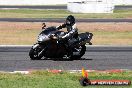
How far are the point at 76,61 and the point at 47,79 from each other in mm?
5173

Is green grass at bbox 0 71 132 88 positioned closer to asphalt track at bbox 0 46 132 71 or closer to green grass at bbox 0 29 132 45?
asphalt track at bbox 0 46 132 71

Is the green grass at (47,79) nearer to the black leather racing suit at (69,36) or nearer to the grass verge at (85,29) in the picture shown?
the black leather racing suit at (69,36)

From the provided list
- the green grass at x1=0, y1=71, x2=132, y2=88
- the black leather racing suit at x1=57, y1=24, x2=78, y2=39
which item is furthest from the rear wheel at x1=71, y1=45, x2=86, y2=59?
the green grass at x1=0, y1=71, x2=132, y2=88

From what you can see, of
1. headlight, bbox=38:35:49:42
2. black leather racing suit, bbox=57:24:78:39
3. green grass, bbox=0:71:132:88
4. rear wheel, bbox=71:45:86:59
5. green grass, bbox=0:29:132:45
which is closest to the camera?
green grass, bbox=0:71:132:88

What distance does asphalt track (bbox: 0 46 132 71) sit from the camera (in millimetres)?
14531

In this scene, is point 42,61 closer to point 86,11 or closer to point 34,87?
point 34,87

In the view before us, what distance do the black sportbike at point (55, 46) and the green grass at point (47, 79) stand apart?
3.89m

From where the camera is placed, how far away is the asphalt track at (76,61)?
1453cm

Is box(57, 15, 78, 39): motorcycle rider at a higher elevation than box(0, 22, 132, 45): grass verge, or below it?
higher

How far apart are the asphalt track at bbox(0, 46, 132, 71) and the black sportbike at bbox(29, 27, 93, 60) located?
0.28m

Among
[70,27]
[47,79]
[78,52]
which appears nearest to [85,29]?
[78,52]

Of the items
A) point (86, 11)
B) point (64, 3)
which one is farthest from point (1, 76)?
point (64, 3)

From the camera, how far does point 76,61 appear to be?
16109 mm

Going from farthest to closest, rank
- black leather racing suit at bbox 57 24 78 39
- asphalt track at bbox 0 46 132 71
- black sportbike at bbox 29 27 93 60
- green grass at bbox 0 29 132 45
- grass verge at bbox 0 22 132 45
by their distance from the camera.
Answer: grass verge at bbox 0 22 132 45, green grass at bbox 0 29 132 45, black leather racing suit at bbox 57 24 78 39, black sportbike at bbox 29 27 93 60, asphalt track at bbox 0 46 132 71
